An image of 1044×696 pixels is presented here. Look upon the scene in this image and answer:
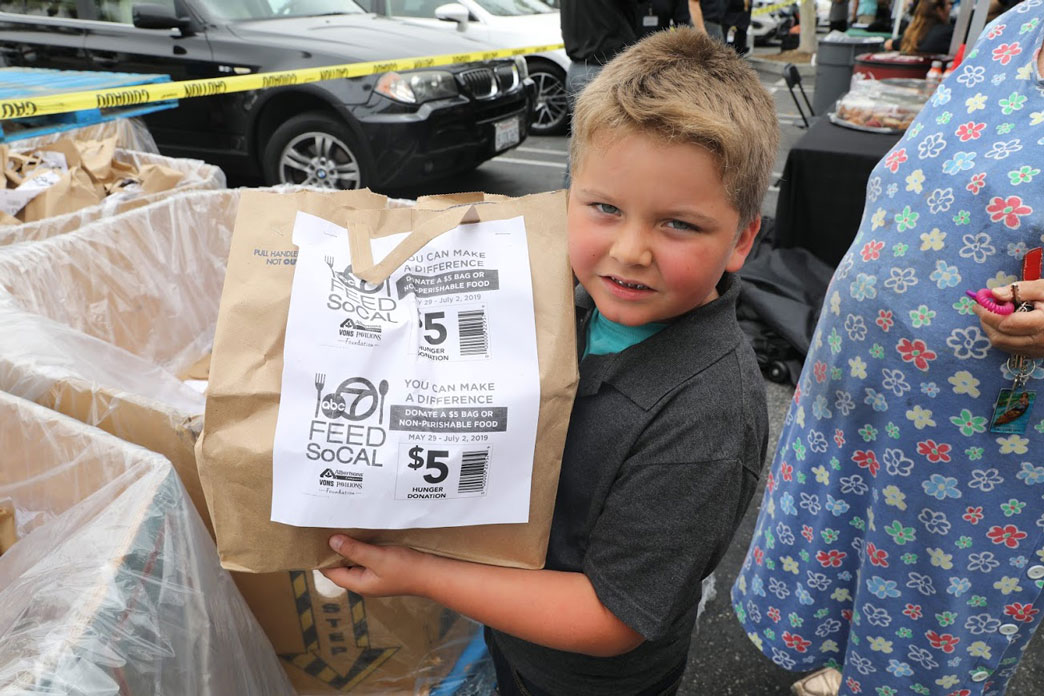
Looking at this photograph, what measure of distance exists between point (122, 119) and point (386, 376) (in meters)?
3.34

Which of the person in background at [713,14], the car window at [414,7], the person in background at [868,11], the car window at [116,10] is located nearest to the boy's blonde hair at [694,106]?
the person in background at [713,14]

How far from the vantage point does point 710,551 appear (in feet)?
2.67

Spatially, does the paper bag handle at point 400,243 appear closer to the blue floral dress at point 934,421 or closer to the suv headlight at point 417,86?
the blue floral dress at point 934,421

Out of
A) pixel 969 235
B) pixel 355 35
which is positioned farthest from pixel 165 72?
pixel 969 235

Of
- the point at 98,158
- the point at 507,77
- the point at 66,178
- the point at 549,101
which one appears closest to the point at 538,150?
the point at 549,101

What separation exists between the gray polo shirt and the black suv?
154 inches

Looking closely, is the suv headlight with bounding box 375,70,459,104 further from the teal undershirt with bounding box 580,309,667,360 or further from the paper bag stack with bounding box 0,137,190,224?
the teal undershirt with bounding box 580,309,667,360

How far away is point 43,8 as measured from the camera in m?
4.93

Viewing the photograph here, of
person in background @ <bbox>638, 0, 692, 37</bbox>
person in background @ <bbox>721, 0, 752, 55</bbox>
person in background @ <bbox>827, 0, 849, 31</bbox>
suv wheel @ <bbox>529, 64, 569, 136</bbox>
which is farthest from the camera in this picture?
person in background @ <bbox>827, 0, 849, 31</bbox>

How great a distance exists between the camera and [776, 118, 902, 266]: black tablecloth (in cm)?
342

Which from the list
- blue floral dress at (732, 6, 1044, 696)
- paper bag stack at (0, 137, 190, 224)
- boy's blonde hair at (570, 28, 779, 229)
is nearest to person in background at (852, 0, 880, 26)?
paper bag stack at (0, 137, 190, 224)

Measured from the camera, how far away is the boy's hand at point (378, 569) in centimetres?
87

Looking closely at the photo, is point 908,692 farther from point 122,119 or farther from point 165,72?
point 165,72

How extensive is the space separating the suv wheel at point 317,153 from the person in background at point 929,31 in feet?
14.9
